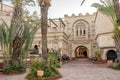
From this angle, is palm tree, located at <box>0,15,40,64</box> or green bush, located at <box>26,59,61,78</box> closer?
green bush, located at <box>26,59,61,78</box>

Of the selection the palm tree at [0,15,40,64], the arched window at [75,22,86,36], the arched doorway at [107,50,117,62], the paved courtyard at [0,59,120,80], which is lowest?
the paved courtyard at [0,59,120,80]

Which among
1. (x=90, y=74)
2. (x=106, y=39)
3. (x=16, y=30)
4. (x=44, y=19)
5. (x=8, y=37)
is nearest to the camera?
(x=44, y=19)

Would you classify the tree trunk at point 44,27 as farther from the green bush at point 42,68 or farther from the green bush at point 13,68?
the green bush at point 13,68

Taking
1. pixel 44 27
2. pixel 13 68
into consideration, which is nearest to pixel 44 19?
pixel 44 27

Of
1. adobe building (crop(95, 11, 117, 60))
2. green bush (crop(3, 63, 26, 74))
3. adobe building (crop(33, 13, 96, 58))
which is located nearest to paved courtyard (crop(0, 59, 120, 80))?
green bush (crop(3, 63, 26, 74))

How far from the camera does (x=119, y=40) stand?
25.8 m

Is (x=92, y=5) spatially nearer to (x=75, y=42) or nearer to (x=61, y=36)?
(x=61, y=36)

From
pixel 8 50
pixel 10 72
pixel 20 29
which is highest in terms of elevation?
pixel 20 29

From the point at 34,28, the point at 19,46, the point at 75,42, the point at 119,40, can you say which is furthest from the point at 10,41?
the point at 75,42

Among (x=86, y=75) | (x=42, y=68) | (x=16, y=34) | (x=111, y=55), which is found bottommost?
(x=86, y=75)

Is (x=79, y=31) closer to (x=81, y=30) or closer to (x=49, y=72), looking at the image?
(x=81, y=30)

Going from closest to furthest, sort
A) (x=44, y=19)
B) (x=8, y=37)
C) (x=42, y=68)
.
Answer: (x=42, y=68)
(x=44, y=19)
(x=8, y=37)

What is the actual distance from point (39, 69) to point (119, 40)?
11.8 metres

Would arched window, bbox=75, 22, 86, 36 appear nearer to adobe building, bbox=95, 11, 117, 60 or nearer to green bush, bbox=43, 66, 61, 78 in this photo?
adobe building, bbox=95, 11, 117, 60
